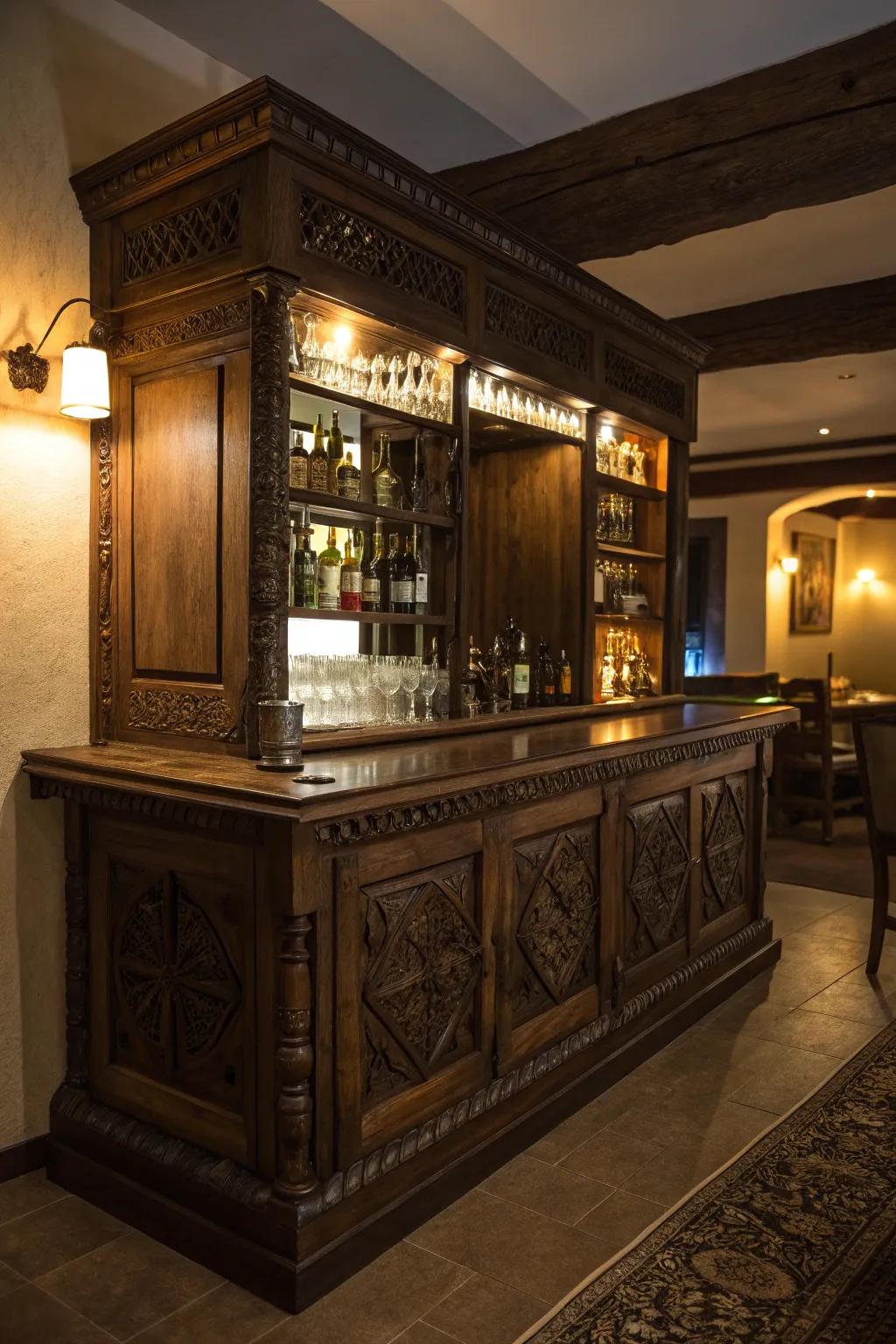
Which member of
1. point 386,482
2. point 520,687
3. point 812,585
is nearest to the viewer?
point 386,482

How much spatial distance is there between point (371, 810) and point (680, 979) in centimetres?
187

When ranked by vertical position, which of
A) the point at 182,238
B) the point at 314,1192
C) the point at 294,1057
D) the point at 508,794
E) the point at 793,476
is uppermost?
the point at 793,476

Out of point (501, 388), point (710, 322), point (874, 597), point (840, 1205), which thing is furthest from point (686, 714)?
point (874, 597)

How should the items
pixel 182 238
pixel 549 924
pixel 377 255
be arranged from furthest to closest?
1. pixel 549 924
2. pixel 377 255
3. pixel 182 238

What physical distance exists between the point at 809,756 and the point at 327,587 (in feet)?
16.9

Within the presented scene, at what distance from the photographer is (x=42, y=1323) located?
2004mm

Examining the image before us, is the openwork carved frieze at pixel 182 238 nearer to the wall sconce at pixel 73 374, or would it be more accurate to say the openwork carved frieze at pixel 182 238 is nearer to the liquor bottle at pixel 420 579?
the wall sconce at pixel 73 374

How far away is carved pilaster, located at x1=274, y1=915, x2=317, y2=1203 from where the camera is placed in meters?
2.07

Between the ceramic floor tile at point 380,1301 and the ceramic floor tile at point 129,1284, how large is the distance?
246mm

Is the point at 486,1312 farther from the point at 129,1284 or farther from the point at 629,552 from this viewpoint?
the point at 629,552

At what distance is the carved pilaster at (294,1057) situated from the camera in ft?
6.80

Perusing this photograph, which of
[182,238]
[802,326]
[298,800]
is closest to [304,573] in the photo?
[182,238]

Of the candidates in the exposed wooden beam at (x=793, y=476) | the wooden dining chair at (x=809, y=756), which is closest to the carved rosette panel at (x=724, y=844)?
the wooden dining chair at (x=809, y=756)

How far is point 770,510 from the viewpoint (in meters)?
10.0
